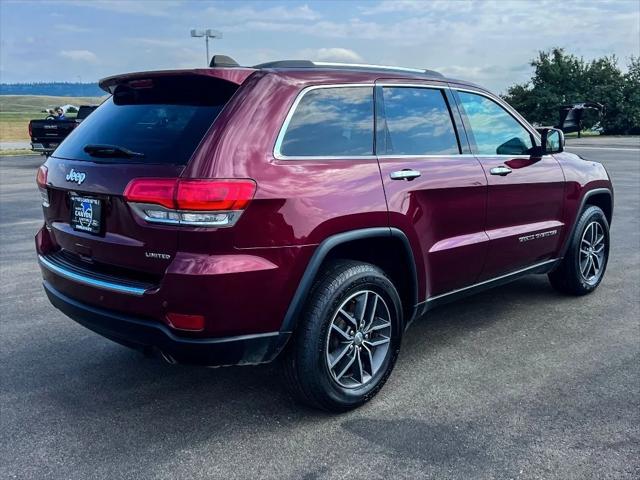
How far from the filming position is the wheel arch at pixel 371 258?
3.06m

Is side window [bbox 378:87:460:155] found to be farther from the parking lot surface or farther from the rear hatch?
the parking lot surface

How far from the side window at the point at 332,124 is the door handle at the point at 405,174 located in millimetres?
189

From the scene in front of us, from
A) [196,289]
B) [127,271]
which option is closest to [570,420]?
[196,289]

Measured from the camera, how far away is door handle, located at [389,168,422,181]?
3.51 metres

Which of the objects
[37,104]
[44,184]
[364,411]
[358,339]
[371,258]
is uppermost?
[37,104]

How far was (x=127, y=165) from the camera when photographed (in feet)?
9.87

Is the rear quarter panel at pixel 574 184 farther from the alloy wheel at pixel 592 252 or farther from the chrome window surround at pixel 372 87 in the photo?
the chrome window surround at pixel 372 87

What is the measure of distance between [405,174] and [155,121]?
142 cm

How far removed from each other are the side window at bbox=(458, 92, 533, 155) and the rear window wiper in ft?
7.54

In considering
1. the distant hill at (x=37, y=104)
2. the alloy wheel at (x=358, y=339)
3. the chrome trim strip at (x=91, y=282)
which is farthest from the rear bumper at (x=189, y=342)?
the distant hill at (x=37, y=104)

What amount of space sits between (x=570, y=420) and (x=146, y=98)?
2.86 metres

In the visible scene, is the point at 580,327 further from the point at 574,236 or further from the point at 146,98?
the point at 146,98

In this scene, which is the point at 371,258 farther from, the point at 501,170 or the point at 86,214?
the point at 86,214

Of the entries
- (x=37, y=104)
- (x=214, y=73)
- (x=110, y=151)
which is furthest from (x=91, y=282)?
(x=37, y=104)
